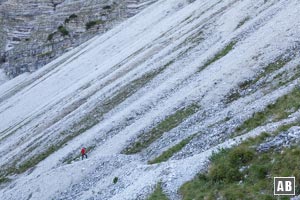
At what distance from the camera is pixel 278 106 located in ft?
78.6

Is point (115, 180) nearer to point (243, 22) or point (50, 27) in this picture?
A: point (243, 22)

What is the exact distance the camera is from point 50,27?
4577 inches

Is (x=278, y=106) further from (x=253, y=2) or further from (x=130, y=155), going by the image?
(x=253, y=2)

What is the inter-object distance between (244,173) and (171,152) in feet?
28.5

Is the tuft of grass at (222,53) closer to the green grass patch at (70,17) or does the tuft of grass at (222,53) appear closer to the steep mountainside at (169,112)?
the steep mountainside at (169,112)

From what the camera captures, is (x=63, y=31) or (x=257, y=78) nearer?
(x=257, y=78)

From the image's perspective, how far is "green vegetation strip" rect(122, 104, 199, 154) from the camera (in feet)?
100

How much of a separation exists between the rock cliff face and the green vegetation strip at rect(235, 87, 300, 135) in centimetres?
7964

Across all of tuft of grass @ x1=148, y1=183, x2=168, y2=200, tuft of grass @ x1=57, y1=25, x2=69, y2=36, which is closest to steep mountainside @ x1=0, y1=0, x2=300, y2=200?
tuft of grass @ x1=148, y1=183, x2=168, y2=200

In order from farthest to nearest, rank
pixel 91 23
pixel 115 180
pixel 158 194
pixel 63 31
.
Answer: pixel 63 31
pixel 91 23
pixel 115 180
pixel 158 194

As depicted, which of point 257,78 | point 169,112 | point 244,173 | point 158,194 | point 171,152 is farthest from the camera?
point 169,112

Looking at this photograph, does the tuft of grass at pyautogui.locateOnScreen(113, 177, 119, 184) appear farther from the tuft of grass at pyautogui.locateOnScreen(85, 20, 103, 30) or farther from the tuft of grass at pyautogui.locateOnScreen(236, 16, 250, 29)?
the tuft of grass at pyautogui.locateOnScreen(85, 20, 103, 30)

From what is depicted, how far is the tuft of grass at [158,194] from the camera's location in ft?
65.7

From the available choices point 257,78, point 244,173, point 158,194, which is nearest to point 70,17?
point 257,78
